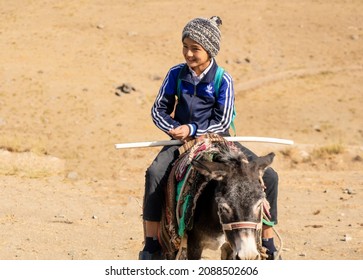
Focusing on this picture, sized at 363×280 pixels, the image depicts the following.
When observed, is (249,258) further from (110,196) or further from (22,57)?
(22,57)

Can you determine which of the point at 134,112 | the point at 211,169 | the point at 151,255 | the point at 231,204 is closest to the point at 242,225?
the point at 231,204

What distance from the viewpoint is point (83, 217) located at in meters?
11.5

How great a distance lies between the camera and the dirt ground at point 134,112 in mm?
10812

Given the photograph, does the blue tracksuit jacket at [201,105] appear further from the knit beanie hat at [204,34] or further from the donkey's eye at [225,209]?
the donkey's eye at [225,209]

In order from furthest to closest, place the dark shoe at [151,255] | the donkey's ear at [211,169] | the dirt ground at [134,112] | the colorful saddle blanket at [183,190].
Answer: the dirt ground at [134,112] < the dark shoe at [151,255] < the colorful saddle blanket at [183,190] < the donkey's ear at [211,169]

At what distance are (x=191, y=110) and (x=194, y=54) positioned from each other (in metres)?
0.43

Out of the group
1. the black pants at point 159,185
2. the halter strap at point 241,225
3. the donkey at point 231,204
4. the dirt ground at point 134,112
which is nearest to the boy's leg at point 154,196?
the black pants at point 159,185

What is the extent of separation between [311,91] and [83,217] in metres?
13.7

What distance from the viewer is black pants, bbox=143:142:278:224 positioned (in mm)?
6125

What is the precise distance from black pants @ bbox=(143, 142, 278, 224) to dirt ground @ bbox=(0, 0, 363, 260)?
116 inches

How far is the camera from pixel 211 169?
5.31 metres

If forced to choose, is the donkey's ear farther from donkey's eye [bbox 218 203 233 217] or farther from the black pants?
the black pants

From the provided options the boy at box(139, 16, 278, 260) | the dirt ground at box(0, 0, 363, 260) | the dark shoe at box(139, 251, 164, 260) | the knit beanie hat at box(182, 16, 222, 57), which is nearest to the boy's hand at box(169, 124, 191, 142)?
the boy at box(139, 16, 278, 260)

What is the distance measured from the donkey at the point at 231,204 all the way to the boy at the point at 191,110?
56 centimetres
